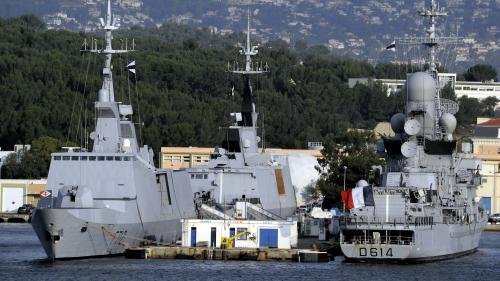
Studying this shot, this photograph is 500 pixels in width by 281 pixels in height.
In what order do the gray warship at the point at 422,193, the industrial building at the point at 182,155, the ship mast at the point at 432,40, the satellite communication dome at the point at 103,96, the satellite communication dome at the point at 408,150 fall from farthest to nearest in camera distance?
the industrial building at the point at 182,155 < the ship mast at the point at 432,40 < the satellite communication dome at the point at 408,150 < the satellite communication dome at the point at 103,96 < the gray warship at the point at 422,193

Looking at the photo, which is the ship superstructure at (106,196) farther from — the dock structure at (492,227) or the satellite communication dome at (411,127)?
the dock structure at (492,227)

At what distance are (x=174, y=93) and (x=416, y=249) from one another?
312ft

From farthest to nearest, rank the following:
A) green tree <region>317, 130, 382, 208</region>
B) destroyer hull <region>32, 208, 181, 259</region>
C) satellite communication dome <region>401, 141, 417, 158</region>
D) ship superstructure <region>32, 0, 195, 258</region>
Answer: green tree <region>317, 130, 382, 208</region> < satellite communication dome <region>401, 141, 417, 158</region> < ship superstructure <region>32, 0, 195, 258</region> < destroyer hull <region>32, 208, 181, 259</region>

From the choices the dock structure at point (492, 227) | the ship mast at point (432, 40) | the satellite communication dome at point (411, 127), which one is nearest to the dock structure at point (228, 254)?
the satellite communication dome at point (411, 127)

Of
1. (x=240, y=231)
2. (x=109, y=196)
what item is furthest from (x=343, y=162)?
(x=109, y=196)

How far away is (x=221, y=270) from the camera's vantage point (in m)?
54.9

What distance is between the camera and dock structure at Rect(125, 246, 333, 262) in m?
58.7

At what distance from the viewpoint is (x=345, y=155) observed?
108938 mm

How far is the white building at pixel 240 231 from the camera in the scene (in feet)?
200

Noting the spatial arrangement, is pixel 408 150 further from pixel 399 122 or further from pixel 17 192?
pixel 17 192

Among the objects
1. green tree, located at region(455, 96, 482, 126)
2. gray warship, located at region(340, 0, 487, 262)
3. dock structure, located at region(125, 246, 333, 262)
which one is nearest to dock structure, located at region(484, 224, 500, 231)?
gray warship, located at region(340, 0, 487, 262)

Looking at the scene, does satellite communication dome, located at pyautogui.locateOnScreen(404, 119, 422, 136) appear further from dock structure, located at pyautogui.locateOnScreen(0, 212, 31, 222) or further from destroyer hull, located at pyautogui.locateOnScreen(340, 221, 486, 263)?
dock structure, located at pyautogui.locateOnScreen(0, 212, 31, 222)

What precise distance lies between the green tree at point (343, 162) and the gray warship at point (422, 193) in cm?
2743

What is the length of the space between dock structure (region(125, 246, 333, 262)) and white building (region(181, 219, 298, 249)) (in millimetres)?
1286
